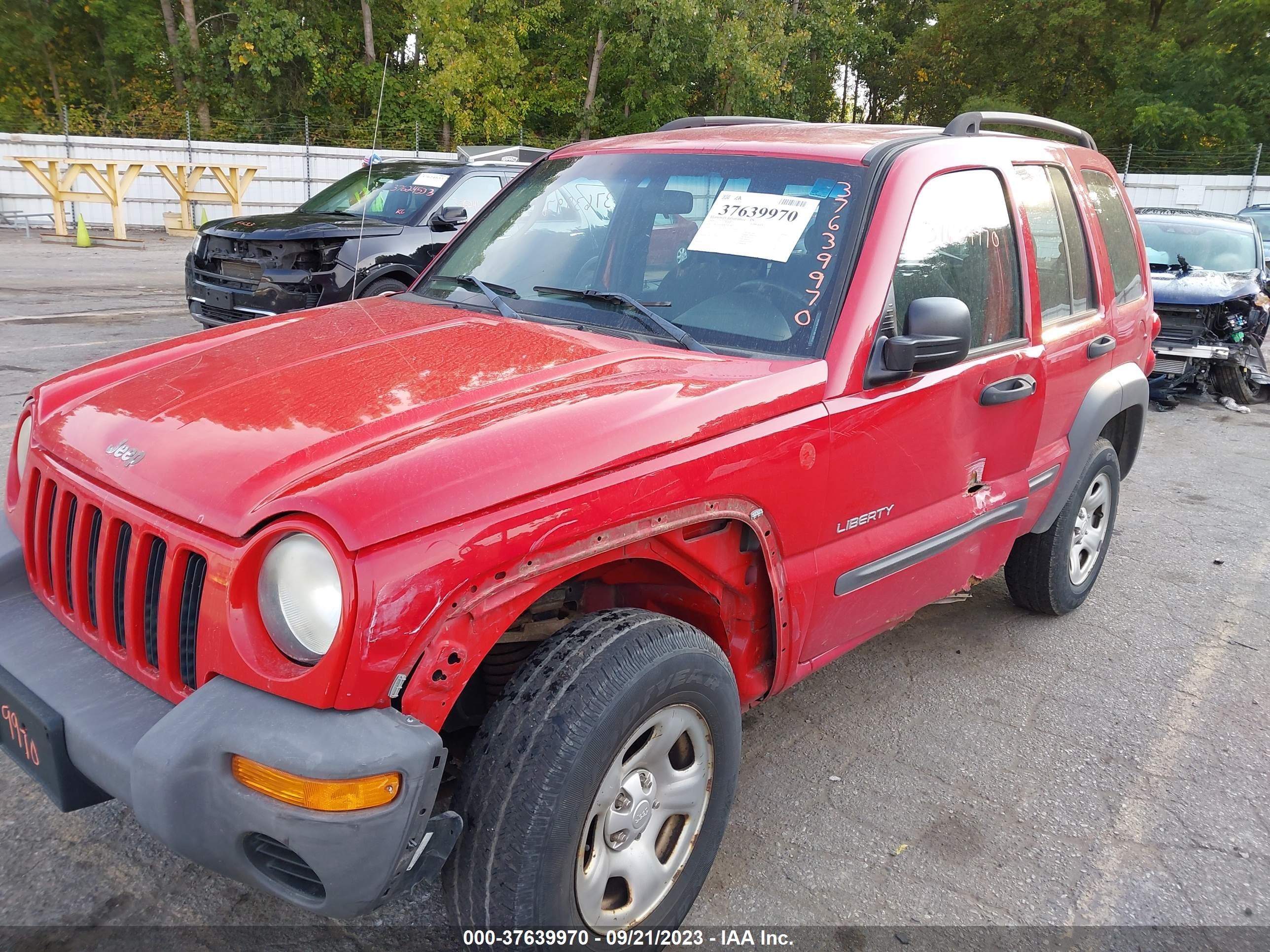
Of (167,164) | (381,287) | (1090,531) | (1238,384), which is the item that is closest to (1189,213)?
(1238,384)

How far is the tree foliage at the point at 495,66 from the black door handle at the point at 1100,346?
26.1 metres

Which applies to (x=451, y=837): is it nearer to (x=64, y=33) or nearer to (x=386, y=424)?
(x=386, y=424)

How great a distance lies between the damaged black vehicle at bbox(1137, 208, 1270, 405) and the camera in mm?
9336

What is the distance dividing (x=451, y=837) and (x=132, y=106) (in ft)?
113

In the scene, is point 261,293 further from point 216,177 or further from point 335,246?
point 216,177

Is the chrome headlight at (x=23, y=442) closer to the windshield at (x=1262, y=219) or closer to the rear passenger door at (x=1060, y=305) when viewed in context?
the rear passenger door at (x=1060, y=305)

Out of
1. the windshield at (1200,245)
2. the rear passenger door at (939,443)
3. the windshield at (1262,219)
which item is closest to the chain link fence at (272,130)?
the windshield at (1262,219)

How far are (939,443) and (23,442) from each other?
8.54 feet

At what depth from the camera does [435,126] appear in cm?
3142

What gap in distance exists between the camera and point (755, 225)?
9.91ft

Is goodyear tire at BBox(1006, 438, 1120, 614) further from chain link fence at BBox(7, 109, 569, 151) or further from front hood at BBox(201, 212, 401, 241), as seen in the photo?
chain link fence at BBox(7, 109, 569, 151)

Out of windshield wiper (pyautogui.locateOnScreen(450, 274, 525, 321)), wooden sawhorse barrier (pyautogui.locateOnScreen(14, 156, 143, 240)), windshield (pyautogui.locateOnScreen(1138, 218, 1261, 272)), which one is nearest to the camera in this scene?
windshield wiper (pyautogui.locateOnScreen(450, 274, 525, 321))

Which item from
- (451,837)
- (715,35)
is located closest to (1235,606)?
(451,837)

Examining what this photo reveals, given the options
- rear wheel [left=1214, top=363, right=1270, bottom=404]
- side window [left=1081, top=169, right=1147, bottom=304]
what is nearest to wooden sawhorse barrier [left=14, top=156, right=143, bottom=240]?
rear wheel [left=1214, top=363, right=1270, bottom=404]
